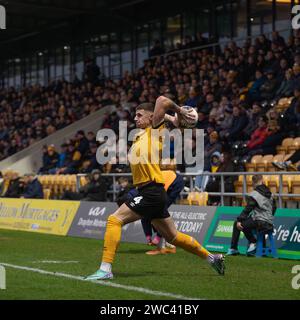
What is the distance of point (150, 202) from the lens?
1001 cm

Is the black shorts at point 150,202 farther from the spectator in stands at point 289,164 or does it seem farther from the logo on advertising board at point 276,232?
the spectator in stands at point 289,164

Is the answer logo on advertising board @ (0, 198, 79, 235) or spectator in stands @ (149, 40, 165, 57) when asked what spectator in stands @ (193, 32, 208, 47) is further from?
logo on advertising board @ (0, 198, 79, 235)

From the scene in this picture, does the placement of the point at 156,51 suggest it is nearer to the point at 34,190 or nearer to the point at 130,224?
the point at 34,190

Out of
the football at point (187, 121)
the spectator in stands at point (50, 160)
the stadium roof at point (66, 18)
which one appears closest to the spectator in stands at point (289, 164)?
the football at point (187, 121)

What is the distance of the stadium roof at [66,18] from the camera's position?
34562 millimetres

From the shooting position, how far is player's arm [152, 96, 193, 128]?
941 centimetres

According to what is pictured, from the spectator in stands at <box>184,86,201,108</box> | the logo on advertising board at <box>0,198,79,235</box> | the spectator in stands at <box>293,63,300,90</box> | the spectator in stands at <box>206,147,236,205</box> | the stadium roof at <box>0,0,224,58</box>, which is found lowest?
the logo on advertising board at <box>0,198,79,235</box>

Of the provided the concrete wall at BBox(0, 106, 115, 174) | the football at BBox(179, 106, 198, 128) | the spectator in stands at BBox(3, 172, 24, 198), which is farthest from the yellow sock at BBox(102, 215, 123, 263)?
the concrete wall at BBox(0, 106, 115, 174)

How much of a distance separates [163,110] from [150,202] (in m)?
1.26

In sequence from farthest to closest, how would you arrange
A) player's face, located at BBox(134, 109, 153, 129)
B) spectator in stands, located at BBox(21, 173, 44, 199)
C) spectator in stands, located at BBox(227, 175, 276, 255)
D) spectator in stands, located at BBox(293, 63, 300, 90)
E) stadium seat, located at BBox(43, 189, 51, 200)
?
1. stadium seat, located at BBox(43, 189, 51, 200)
2. spectator in stands, located at BBox(21, 173, 44, 199)
3. spectator in stands, located at BBox(293, 63, 300, 90)
4. spectator in stands, located at BBox(227, 175, 276, 255)
5. player's face, located at BBox(134, 109, 153, 129)

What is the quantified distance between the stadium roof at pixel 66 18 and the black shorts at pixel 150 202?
23869 millimetres

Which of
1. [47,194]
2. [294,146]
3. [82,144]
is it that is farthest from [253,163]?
[82,144]

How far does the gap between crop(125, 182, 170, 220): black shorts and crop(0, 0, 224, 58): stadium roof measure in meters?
23.9
